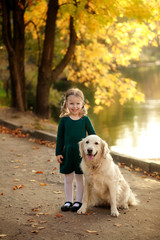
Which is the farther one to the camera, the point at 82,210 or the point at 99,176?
the point at 82,210

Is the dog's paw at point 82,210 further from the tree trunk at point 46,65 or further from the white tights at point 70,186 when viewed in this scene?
the tree trunk at point 46,65

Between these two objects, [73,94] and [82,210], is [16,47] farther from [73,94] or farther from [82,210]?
[82,210]

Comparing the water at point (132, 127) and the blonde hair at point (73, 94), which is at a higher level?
the blonde hair at point (73, 94)

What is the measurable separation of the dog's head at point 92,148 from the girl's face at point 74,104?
57 cm

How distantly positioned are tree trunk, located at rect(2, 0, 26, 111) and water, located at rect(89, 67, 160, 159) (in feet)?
13.9

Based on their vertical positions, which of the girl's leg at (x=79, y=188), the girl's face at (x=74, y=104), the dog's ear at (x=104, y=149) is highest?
the girl's face at (x=74, y=104)

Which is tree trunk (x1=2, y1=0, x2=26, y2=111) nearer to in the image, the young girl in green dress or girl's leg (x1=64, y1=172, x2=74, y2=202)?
the young girl in green dress

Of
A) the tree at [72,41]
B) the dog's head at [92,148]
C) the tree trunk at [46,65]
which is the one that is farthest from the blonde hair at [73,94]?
the tree trunk at [46,65]

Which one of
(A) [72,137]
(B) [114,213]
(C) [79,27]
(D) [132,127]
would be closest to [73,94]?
(A) [72,137]

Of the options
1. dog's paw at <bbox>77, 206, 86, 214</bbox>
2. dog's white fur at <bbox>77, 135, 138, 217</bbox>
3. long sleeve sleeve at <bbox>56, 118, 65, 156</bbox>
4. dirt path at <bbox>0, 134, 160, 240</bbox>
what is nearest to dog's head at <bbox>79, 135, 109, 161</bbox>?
dog's white fur at <bbox>77, 135, 138, 217</bbox>

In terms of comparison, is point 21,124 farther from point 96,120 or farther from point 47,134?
point 96,120

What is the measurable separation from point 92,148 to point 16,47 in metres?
11.3

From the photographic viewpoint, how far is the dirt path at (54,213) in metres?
4.41

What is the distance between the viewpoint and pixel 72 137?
5328mm
